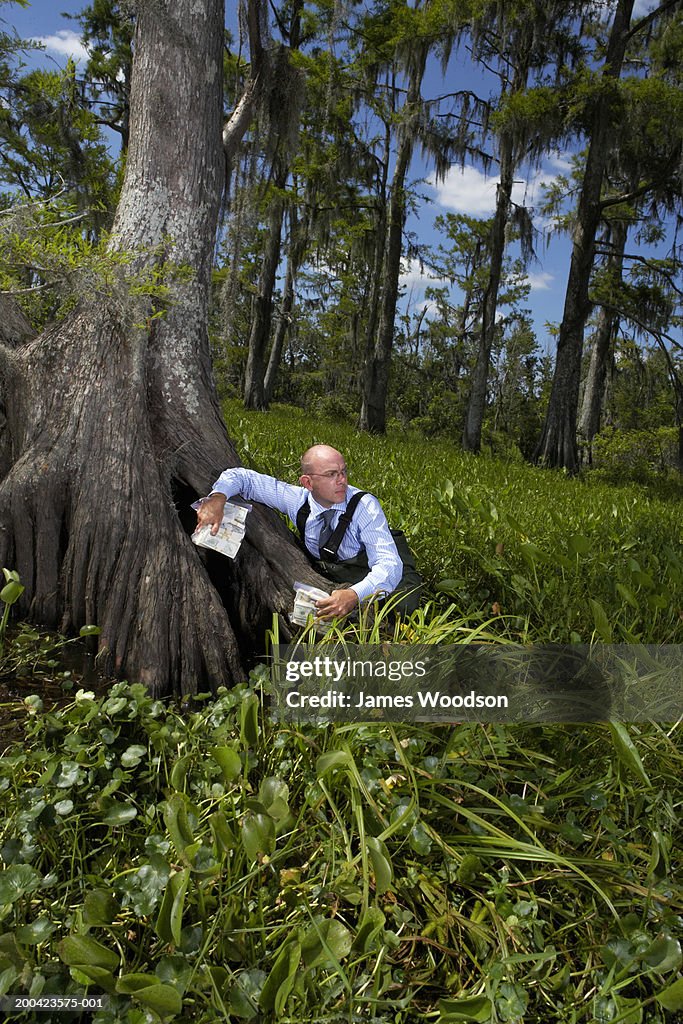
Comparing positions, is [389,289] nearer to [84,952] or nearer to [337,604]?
[337,604]

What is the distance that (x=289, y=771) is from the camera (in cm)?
234

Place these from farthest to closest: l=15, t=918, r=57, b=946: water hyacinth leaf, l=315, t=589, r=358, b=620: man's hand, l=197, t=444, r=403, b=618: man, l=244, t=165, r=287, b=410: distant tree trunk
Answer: l=244, t=165, r=287, b=410: distant tree trunk, l=197, t=444, r=403, b=618: man, l=315, t=589, r=358, b=620: man's hand, l=15, t=918, r=57, b=946: water hyacinth leaf

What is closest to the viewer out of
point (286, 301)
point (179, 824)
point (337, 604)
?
point (179, 824)

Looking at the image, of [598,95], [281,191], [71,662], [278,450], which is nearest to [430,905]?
[71,662]

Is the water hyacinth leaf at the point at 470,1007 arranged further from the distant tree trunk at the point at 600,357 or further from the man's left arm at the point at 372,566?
the distant tree trunk at the point at 600,357

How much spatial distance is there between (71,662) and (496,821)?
2.19m

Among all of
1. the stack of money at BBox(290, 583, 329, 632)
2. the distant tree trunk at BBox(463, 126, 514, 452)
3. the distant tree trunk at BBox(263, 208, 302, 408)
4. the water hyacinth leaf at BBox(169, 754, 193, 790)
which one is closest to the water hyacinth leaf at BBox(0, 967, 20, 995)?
the water hyacinth leaf at BBox(169, 754, 193, 790)

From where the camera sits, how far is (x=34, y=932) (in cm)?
166

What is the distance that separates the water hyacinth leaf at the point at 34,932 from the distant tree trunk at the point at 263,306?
15522 mm

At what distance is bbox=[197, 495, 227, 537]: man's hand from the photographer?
343 cm

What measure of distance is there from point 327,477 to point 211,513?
661 millimetres

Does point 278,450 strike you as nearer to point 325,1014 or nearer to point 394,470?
point 394,470

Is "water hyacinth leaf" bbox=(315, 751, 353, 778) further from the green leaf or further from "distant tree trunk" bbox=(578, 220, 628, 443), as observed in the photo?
"distant tree trunk" bbox=(578, 220, 628, 443)

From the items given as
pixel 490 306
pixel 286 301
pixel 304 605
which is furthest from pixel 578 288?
pixel 304 605
